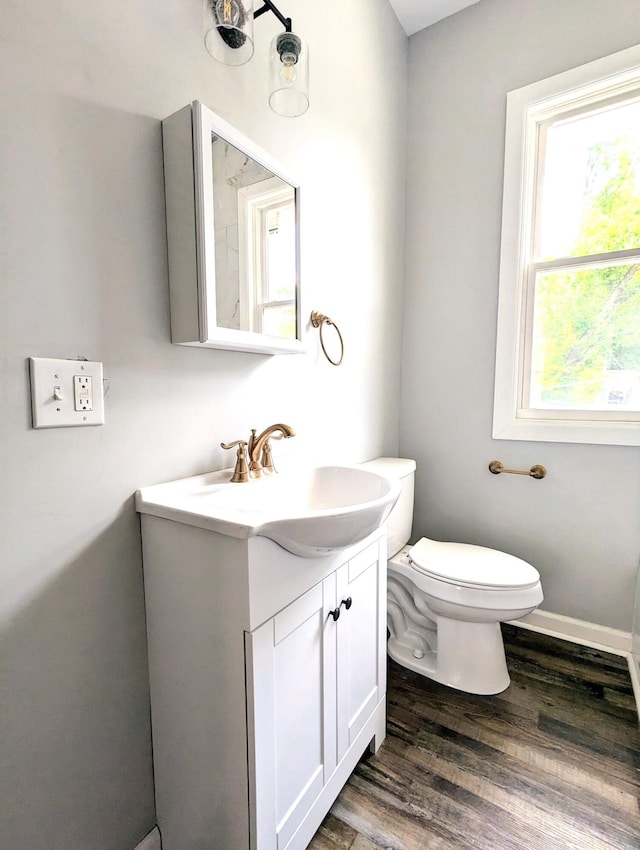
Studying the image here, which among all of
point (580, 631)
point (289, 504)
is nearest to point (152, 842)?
point (289, 504)

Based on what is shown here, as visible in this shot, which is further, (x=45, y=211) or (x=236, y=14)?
(x=236, y=14)

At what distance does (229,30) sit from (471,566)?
172cm

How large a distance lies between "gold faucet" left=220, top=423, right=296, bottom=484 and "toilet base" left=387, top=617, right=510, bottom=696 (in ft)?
3.14

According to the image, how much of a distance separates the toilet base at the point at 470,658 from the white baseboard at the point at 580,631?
414 millimetres

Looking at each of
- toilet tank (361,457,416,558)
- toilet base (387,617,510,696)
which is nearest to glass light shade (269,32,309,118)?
toilet tank (361,457,416,558)

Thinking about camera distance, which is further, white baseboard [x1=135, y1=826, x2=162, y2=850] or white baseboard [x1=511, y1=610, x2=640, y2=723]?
white baseboard [x1=511, y1=610, x2=640, y2=723]

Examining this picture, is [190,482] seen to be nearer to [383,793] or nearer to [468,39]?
[383,793]

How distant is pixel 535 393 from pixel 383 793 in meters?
1.60

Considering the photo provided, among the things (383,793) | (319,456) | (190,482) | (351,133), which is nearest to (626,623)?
(383,793)

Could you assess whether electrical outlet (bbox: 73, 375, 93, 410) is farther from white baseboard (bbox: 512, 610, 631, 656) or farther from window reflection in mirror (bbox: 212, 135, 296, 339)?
white baseboard (bbox: 512, 610, 631, 656)

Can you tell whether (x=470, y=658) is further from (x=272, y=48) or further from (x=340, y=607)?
(x=272, y=48)

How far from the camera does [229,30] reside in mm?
882

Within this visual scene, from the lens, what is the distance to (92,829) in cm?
82

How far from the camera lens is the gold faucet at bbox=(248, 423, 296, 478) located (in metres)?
1.07
